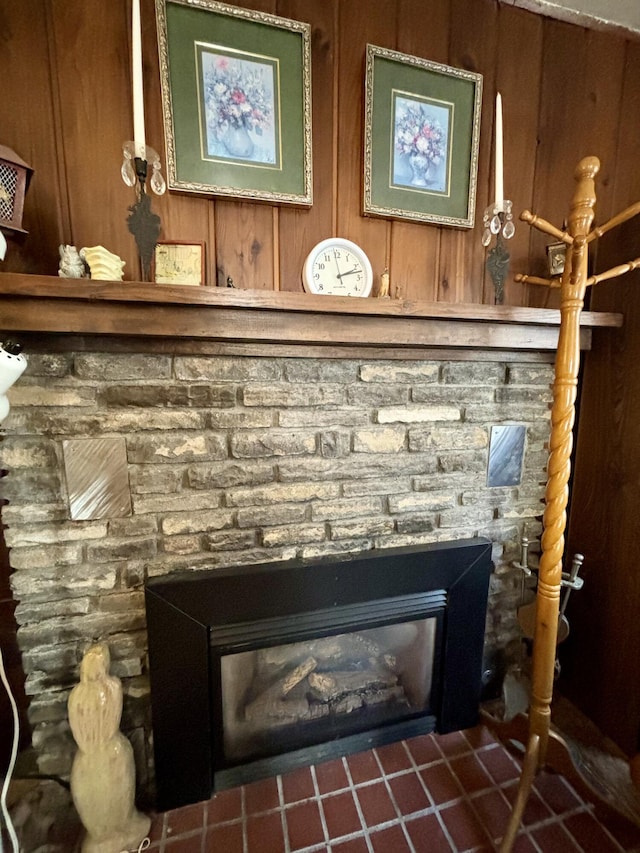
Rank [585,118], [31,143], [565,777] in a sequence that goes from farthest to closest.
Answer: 1. [585,118]
2. [565,777]
3. [31,143]

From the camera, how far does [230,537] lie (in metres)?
1.14

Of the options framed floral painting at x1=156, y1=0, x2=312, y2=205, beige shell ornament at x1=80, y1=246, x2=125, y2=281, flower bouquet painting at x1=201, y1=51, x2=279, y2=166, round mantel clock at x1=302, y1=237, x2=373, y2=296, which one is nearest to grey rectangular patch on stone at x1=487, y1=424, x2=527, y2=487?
round mantel clock at x1=302, y1=237, x2=373, y2=296

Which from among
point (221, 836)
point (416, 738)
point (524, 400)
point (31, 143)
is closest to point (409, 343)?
point (524, 400)

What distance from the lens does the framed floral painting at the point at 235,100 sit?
3.24ft

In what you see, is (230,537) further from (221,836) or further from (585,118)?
(585,118)

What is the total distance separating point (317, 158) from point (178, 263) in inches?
20.5

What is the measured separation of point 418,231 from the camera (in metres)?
1.23

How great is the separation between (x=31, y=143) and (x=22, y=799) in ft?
5.80

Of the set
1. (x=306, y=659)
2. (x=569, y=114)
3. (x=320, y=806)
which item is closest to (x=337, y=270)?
(x=569, y=114)

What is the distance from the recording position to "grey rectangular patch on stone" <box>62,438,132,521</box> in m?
0.99

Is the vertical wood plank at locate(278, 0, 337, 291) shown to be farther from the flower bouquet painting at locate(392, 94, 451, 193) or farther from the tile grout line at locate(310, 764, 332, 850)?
the tile grout line at locate(310, 764, 332, 850)

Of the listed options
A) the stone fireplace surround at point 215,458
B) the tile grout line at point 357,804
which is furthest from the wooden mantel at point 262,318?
the tile grout line at point 357,804

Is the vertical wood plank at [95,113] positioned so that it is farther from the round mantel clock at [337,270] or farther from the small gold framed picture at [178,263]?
the round mantel clock at [337,270]

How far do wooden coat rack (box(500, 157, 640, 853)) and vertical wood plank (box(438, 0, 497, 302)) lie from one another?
22cm
